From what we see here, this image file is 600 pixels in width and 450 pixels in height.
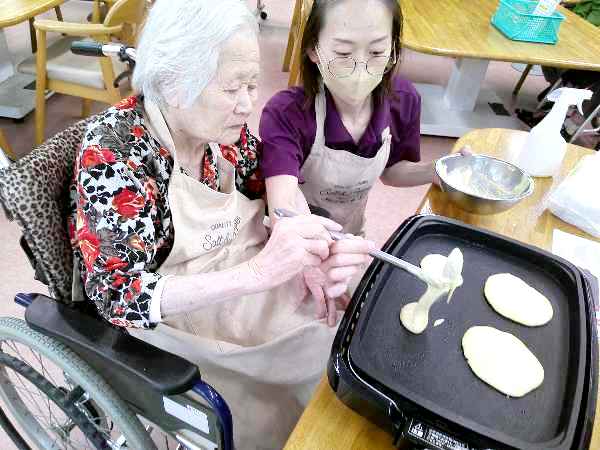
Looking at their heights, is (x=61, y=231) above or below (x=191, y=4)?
below

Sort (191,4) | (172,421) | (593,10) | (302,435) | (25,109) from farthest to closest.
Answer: (593,10) → (25,109) → (172,421) → (191,4) → (302,435)

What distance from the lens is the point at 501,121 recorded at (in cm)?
339

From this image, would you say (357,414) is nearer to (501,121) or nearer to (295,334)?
(295,334)

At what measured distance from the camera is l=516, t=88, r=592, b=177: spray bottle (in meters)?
1.11

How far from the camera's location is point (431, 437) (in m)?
0.56

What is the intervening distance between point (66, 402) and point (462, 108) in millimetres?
3289

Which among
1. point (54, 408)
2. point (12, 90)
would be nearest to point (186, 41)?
point (54, 408)

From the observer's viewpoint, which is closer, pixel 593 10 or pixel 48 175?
pixel 48 175

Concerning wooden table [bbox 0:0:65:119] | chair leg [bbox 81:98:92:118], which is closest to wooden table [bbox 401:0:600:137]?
wooden table [bbox 0:0:65:119]

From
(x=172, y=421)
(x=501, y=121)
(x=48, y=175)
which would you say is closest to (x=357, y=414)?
(x=172, y=421)

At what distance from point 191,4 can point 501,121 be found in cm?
318

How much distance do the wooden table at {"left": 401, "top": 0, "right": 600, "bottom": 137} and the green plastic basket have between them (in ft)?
0.16

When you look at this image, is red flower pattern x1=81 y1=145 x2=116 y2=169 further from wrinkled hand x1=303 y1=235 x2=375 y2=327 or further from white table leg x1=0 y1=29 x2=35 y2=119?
white table leg x1=0 y1=29 x2=35 y2=119

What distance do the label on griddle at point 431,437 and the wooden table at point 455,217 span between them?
0.08 m
